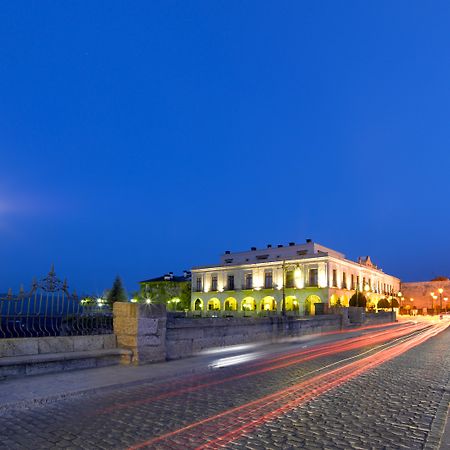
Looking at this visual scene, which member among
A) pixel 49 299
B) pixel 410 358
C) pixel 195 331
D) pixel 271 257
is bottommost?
pixel 410 358

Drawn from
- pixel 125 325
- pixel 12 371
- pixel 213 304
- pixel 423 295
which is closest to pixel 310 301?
pixel 213 304

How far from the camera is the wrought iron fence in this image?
31.4 feet

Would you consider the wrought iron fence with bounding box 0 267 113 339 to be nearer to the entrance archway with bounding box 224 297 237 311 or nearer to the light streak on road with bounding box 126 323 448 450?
the light streak on road with bounding box 126 323 448 450

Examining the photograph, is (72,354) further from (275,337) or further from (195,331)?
(275,337)

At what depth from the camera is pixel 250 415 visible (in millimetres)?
6480

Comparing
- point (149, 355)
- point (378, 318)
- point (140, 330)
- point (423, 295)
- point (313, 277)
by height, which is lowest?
point (378, 318)

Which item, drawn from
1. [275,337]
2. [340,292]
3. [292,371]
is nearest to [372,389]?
[292,371]

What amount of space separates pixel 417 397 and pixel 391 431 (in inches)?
107

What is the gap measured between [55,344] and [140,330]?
7.34 ft

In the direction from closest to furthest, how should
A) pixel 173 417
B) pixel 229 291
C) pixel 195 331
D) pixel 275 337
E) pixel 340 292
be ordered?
pixel 173 417 → pixel 195 331 → pixel 275 337 → pixel 340 292 → pixel 229 291

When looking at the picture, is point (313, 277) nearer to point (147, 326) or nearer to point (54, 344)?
point (147, 326)

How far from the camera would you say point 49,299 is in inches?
412

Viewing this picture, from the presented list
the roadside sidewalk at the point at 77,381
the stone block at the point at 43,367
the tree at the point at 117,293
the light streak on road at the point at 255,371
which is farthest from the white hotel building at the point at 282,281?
the stone block at the point at 43,367

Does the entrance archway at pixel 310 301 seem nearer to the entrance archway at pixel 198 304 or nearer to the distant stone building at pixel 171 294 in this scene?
the entrance archway at pixel 198 304
